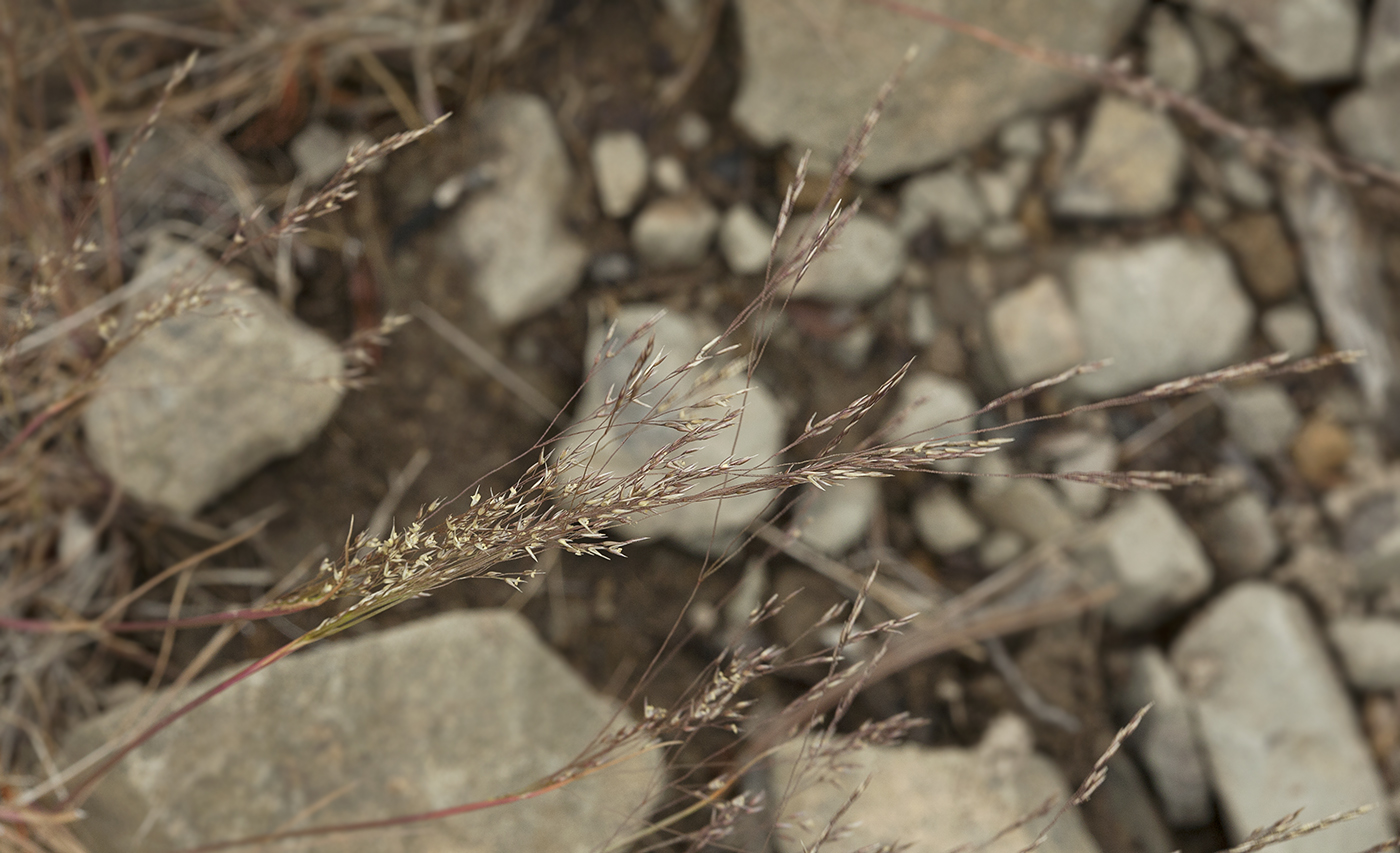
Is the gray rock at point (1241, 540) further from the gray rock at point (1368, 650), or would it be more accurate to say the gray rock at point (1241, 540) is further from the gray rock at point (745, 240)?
the gray rock at point (745, 240)

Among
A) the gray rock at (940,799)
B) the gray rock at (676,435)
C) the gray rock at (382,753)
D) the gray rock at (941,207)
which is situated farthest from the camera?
the gray rock at (941,207)

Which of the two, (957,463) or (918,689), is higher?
(957,463)

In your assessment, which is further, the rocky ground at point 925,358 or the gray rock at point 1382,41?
the gray rock at point 1382,41

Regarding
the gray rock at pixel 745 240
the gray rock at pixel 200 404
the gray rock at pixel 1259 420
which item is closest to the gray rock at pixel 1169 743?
the gray rock at pixel 1259 420

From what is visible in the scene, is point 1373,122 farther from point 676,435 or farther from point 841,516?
point 676,435

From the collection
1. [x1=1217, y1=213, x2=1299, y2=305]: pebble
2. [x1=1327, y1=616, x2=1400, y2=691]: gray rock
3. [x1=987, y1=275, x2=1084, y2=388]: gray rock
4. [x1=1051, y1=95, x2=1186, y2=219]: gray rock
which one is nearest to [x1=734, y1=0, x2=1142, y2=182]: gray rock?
[x1=1051, y1=95, x2=1186, y2=219]: gray rock

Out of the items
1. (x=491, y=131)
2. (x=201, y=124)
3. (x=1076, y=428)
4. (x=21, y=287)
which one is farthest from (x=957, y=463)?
(x=21, y=287)

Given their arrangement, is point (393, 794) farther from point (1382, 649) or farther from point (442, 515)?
point (1382, 649)

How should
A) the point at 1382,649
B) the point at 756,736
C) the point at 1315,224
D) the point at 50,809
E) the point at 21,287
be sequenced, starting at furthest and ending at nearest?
the point at 1315,224 → the point at 1382,649 → the point at 21,287 → the point at 756,736 → the point at 50,809
